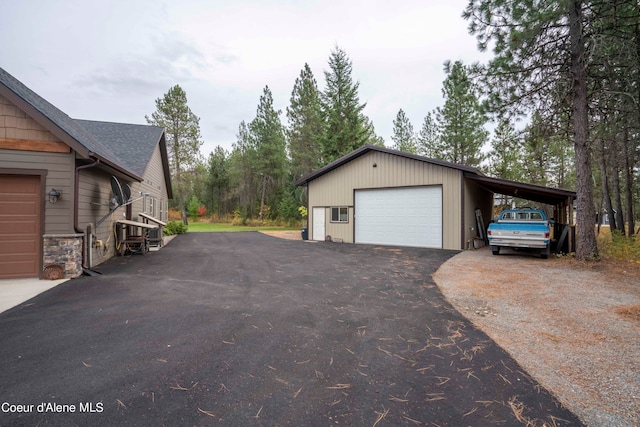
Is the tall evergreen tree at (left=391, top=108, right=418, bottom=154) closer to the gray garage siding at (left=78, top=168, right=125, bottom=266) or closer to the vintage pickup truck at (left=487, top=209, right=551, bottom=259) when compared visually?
the vintage pickup truck at (left=487, top=209, right=551, bottom=259)

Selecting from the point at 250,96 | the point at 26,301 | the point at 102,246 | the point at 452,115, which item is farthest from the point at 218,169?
the point at 26,301

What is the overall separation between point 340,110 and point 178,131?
16840mm

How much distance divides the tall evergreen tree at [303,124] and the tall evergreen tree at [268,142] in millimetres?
1299

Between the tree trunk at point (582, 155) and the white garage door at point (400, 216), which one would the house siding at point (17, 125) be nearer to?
the white garage door at point (400, 216)

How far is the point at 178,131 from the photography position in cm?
2952

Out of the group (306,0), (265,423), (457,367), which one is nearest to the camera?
(265,423)

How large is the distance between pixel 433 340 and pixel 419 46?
15800 mm

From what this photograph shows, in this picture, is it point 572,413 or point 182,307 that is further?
point 182,307

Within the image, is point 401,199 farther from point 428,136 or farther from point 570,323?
point 428,136

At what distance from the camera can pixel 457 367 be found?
2.88 metres

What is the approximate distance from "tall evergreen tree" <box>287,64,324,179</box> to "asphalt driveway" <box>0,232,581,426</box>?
2718 centimetres

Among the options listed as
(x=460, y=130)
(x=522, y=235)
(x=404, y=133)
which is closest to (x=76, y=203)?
(x=522, y=235)

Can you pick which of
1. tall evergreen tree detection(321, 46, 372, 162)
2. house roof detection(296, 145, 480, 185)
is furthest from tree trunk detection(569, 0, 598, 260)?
tall evergreen tree detection(321, 46, 372, 162)

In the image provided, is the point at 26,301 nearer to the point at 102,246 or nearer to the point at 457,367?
the point at 102,246
